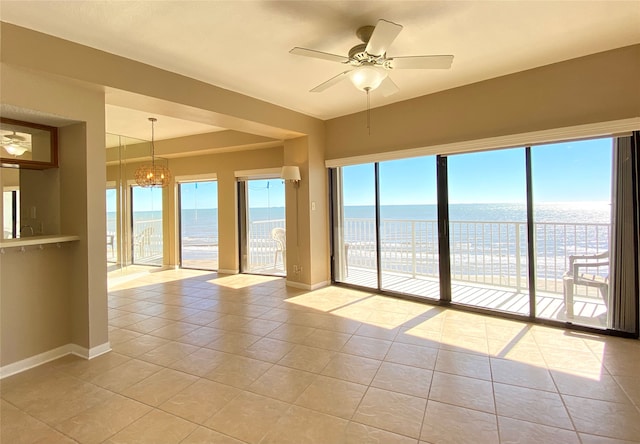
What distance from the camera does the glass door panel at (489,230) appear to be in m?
3.64

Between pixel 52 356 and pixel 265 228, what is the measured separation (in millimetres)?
4181

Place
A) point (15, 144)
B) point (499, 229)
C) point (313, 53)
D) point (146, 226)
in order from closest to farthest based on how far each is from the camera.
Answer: point (313, 53) → point (15, 144) → point (499, 229) → point (146, 226)

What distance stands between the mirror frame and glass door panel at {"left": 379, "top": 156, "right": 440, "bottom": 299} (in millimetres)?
3756

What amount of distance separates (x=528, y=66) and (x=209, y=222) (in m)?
6.73

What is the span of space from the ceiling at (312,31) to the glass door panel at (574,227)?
0.98m

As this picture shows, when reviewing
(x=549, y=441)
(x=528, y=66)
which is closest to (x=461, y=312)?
(x=549, y=441)

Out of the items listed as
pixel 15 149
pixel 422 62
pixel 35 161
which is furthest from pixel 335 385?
pixel 15 149

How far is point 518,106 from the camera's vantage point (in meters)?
3.41

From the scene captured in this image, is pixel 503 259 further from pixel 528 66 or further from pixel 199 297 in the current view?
pixel 199 297

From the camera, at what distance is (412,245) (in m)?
5.16

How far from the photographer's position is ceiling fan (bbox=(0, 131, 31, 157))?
8.69 ft

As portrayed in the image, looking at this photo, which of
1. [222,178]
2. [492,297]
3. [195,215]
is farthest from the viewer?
[195,215]

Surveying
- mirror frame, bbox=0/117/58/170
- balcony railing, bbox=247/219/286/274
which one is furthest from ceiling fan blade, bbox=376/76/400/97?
balcony railing, bbox=247/219/286/274

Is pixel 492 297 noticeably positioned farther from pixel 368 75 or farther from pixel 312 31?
pixel 312 31
